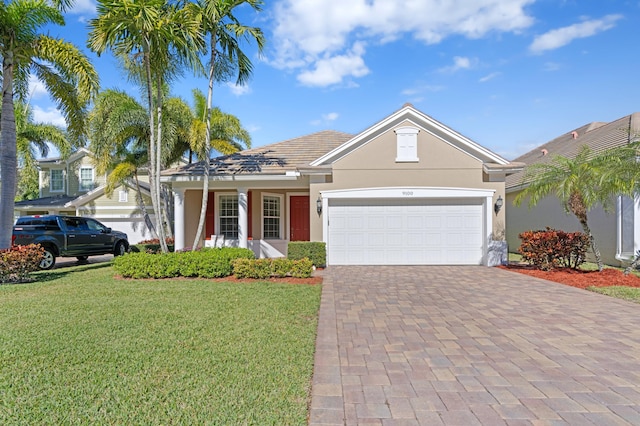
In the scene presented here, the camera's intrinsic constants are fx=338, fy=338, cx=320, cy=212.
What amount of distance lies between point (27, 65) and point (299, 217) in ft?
33.7

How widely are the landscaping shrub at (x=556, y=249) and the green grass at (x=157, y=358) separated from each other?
24.6 feet

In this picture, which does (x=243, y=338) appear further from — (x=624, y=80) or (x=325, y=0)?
(x=624, y=80)

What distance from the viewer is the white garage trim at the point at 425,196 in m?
11.5

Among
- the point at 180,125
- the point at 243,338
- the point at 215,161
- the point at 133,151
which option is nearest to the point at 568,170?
the point at 243,338

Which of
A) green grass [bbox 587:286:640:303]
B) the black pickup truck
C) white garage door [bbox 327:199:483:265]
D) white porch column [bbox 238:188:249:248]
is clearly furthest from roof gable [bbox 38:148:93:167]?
green grass [bbox 587:286:640:303]

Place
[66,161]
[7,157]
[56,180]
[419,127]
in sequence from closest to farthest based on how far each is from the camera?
[7,157], [419,127], [66,161], [56,180]

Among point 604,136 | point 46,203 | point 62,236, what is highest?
point 604,136

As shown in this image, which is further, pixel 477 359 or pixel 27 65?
pixel 27 65

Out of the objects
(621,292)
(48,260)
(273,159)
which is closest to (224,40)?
(273,159)

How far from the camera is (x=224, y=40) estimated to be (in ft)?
34.6

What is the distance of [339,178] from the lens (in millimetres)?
11977

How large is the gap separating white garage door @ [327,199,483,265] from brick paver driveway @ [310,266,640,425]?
166 inches

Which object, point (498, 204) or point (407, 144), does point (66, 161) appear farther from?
point (498, 204)

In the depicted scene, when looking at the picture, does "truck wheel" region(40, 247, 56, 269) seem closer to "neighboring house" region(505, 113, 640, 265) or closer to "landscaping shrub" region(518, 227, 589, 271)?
"landscaping shrub" region(518, 227, 589, 271)
